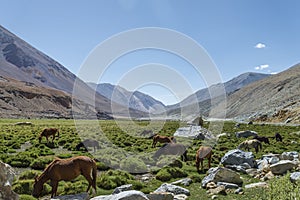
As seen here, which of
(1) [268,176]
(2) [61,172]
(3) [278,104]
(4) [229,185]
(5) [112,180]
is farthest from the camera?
(3) [278,104]

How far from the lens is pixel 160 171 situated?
57.4 feet

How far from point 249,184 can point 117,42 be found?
17.4 meters

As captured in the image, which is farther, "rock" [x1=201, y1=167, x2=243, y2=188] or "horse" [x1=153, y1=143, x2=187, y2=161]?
"horse" [x1=153, y1=143, x2=187, y2=161]

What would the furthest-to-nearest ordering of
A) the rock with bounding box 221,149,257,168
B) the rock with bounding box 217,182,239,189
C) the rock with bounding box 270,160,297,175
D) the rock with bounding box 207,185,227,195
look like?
the rock with bounding box 221,149,257,168, the rock with bounding box 270,160,297,175, the rock with bounding box 217,182,239,189, the rock with bounding box 207,185,227,195

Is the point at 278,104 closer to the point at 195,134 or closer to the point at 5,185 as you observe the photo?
the point at 195,134

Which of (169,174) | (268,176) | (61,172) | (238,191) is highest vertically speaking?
(61,172)

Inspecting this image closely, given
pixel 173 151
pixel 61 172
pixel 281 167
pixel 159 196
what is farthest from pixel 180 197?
pixel 173 151

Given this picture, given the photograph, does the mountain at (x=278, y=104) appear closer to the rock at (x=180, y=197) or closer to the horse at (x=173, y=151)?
the horse at (x=173, y=151)

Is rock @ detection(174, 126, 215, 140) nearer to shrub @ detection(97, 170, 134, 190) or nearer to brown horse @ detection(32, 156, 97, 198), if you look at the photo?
shrub @ detection(97, 170, 134, 190)

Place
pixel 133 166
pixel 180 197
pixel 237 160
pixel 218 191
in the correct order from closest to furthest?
pixel 180 197 → pixel 218 191 → pixel 133 166 → pixel 237 160

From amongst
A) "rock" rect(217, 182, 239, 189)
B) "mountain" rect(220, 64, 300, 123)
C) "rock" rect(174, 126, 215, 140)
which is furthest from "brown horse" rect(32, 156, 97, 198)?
"mountain" rect(220, 64, 300, 123)

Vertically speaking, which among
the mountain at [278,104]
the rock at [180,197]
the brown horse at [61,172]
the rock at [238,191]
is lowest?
the rock at [238,191]

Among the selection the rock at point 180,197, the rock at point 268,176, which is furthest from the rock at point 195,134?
the rock at point 180,197

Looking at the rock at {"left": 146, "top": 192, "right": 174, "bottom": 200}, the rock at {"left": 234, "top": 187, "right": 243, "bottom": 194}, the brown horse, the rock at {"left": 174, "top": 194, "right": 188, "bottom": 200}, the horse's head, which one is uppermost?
the brown horse
